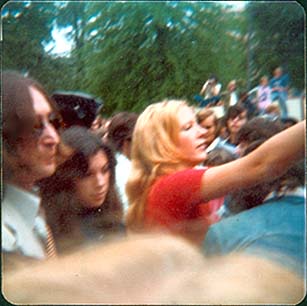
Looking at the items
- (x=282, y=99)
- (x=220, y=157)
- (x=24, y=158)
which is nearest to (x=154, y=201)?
(x=220, y=157)

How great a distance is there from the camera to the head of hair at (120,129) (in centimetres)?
362

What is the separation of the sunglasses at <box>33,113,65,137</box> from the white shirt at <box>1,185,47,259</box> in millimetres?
265

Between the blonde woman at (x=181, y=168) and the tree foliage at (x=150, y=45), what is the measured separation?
4.5 inches

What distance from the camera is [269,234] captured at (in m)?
3.66

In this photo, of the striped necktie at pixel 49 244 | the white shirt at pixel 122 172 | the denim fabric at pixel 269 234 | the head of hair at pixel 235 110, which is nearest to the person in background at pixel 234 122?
the head of hair at pixel 235 110

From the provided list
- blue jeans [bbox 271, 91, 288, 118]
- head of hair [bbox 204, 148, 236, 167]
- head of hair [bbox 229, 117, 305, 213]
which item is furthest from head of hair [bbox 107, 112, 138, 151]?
blue jeans [bbox 271, 91, 288, 118]

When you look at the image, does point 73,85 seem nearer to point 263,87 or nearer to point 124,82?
point 124,82

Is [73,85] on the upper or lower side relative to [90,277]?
upper

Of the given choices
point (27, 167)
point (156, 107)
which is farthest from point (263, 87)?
point (27, 167)

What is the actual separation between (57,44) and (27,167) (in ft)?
1.72

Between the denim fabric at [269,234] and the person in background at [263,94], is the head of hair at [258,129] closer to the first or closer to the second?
the person in background at [263,94]

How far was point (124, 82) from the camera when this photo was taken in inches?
142

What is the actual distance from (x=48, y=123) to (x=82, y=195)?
329mm

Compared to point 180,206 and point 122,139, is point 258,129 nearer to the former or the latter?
point 180,206
